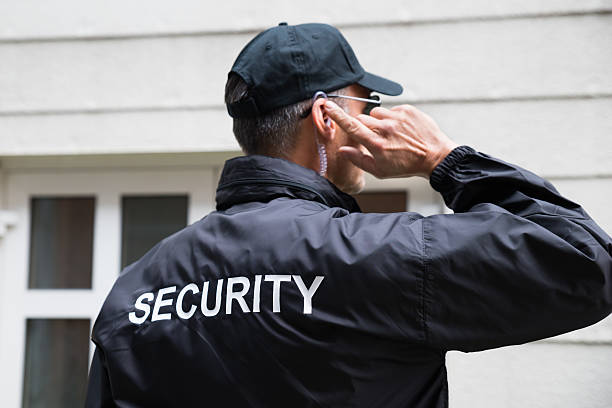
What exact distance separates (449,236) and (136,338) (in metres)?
0.60

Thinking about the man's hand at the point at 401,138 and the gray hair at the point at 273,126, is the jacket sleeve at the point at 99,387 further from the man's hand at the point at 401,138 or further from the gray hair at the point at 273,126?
the man's hand at the point at 401,138

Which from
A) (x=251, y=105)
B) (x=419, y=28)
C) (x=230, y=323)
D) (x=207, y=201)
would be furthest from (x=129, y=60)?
(x=230, y=323)

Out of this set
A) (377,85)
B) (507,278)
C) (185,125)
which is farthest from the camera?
(185,125)

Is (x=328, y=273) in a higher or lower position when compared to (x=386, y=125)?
lower

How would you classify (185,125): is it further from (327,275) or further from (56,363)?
(327,275)

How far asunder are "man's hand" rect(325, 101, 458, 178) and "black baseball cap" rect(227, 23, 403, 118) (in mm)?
82

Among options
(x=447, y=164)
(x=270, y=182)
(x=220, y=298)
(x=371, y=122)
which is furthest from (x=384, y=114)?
(x=220, y=298)

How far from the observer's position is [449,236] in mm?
989

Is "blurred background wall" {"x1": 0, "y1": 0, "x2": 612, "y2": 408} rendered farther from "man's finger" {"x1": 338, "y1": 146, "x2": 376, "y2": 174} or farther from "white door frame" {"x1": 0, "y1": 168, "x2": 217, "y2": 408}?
"man's finger" {"x1": 338, "y1": 146, "x2": 376, "y2": 174}

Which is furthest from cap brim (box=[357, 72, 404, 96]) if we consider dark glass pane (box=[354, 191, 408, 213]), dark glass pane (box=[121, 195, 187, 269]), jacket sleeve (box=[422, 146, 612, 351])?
dark glass pane (box=[121, 195, 187, 269])

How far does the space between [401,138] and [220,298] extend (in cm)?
46

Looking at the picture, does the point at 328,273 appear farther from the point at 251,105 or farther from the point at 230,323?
the point at 251,105

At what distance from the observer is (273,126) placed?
1.24 metres

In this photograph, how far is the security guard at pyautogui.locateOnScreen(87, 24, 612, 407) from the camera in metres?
0.98
